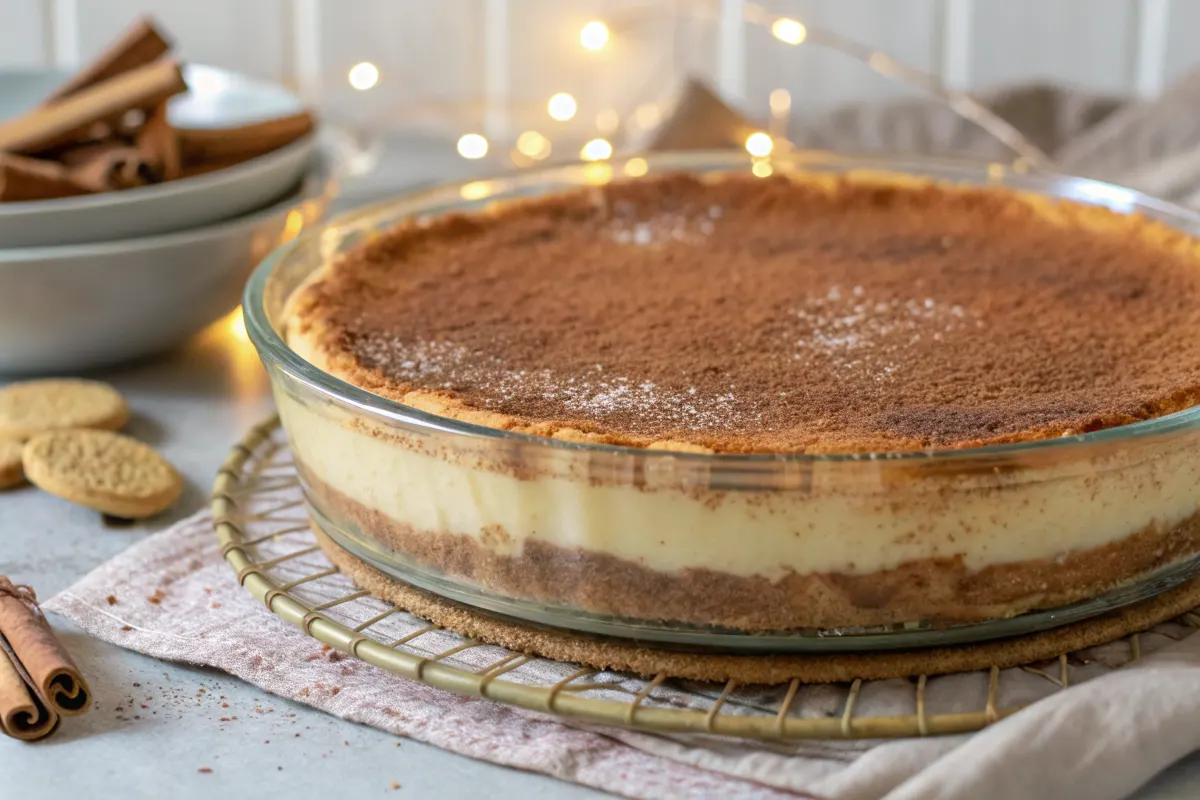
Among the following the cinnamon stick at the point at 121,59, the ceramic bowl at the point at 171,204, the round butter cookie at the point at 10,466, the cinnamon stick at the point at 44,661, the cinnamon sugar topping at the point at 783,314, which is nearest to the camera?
the cinnamon stick at the point at 44,661

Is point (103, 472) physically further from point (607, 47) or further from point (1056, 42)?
point (1056, 42)

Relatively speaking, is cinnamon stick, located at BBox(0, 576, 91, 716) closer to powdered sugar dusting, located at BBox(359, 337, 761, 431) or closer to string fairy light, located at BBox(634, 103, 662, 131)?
powdered sugar dusting, located at BBox(359, 337, 761, 431)

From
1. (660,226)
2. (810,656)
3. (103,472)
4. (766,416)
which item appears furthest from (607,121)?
(810,656)

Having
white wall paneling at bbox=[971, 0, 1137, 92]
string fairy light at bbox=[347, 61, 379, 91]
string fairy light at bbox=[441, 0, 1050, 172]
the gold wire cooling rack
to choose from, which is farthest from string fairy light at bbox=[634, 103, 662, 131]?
the gold wire cooling rack

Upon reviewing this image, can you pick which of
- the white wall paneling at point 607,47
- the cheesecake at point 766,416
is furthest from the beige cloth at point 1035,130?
the cheesecake at point 766,416

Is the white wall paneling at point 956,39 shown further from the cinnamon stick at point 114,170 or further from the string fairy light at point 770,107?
the cinnamon stick at point 114,170
